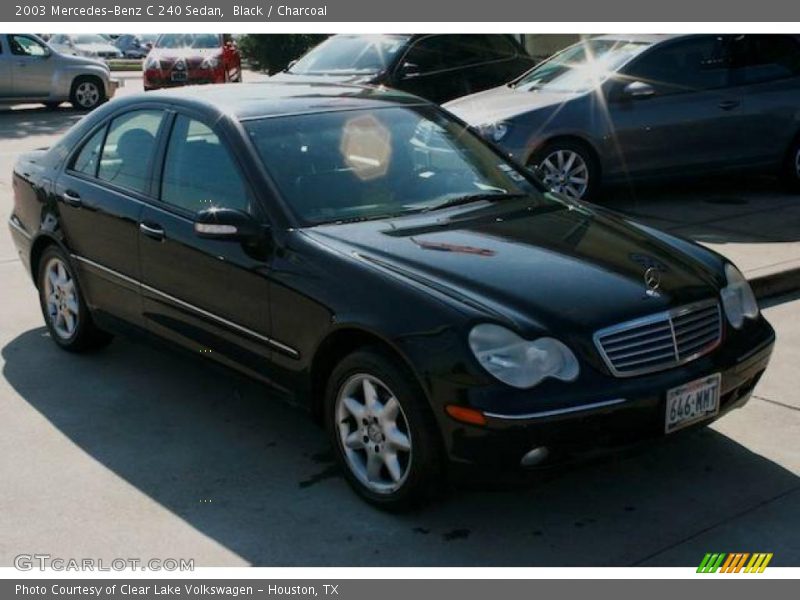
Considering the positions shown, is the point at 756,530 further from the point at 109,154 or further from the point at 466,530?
the point at 109,154

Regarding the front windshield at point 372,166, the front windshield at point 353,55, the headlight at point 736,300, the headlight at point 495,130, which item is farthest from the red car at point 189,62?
the headlight at point 736,300

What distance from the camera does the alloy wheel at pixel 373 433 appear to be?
4324 mm

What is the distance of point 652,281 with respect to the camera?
4.53m

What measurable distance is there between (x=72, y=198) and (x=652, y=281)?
3.21 m

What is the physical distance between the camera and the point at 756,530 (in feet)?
13.9

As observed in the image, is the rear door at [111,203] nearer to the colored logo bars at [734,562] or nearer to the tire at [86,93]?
the colored logo bars at [734,562]

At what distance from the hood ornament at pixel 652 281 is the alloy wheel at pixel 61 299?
3.21 m

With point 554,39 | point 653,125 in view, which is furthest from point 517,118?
point 554,39

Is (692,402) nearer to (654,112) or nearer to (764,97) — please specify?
(654,112)

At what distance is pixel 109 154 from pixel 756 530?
3723 millimetres

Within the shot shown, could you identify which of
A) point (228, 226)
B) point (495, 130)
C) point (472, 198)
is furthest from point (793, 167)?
point (228, 226)

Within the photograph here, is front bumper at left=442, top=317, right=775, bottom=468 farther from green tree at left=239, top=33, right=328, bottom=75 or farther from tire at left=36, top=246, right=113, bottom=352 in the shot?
green tree at left=239, top=33, right=328, bottom=75

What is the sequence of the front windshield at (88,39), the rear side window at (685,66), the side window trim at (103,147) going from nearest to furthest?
1. the side window trim at (103,147)
2. the rear side window at (685,66)
3. the front windshield at (88,39)
